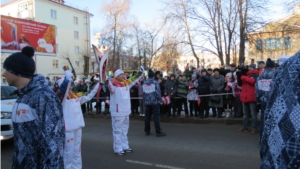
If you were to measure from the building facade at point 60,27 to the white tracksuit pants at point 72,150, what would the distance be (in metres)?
40.6

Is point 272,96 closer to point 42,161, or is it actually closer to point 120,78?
point 42,161

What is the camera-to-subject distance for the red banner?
18.7 metres

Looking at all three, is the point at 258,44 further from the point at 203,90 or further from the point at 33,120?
the point at 33,120

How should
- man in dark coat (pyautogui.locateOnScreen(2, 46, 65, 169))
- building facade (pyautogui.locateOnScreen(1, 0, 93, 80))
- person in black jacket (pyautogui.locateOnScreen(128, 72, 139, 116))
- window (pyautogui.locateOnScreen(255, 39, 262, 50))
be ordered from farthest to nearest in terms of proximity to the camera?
building facade (pyautogui.locateOnScreen(1, 0, 93, 80))
window (pyautogui.locateOnScreen(255, 39, 262, 50))
person in black jacket (pyautogui.locateOnScreen(128, 72, 139, 116))
man in dark coat (pyautogui.locateOnScreen(2, 46, 65, 169))

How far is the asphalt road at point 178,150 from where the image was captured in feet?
17.6

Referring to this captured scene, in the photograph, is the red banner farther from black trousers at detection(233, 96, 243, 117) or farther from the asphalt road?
black trousers at detection(233, 96, 243, 117)

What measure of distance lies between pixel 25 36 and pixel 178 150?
18.1m

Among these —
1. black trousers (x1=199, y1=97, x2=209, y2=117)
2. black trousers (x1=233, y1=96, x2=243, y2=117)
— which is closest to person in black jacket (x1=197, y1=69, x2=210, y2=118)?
black trousers (x1=199, y1=97, x2=209, y2=117)

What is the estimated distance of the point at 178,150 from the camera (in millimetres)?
6375

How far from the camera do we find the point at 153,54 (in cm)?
3575

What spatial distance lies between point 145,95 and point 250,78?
10.5 feet

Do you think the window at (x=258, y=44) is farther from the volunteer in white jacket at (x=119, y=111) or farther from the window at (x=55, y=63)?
the window at (x=55, y=63)

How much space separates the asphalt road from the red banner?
13.3 meters

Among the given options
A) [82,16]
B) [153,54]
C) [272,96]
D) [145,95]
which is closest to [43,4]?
[82,16]
